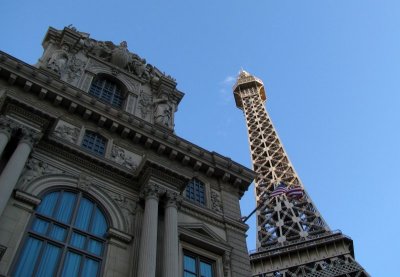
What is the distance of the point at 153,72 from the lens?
3428 cm

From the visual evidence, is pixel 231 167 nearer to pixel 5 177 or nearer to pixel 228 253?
pixel 228 253

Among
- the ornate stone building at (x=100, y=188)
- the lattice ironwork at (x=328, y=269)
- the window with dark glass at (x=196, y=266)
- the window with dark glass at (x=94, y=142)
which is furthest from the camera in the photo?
the lattice ironwork at (x=328, y=269)

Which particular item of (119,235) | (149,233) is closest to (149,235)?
(149,233)

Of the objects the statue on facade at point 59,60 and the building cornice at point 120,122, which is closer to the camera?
the building cornice at point 120,122

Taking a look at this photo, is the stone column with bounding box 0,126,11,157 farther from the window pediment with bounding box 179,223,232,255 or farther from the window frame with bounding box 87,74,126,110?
the window frame with bounding box 87,74,126,110

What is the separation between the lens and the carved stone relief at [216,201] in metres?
26.5

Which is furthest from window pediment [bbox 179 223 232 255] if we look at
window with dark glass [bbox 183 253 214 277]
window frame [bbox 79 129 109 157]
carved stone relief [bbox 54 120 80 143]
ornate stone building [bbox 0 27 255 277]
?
carved stone relief [bbox 54 120 80 143]

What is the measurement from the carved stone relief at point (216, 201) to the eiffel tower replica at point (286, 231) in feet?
22.8

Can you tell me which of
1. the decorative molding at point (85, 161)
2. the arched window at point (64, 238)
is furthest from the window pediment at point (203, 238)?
the arched window at point (64, 238)

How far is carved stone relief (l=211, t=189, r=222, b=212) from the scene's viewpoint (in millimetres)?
26513

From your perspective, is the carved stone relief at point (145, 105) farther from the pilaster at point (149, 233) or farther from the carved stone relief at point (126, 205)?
the pilaster at point (149, 233)

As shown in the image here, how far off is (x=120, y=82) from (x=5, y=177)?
13.8 metres

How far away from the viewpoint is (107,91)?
3102 centimetres

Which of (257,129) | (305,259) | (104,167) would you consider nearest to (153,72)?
(104,167)
